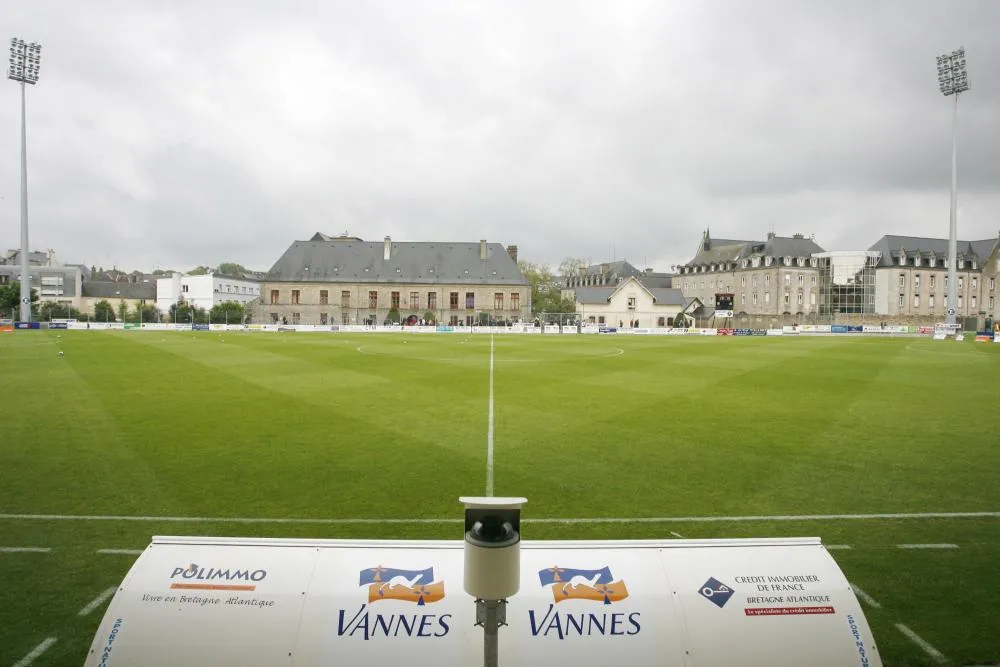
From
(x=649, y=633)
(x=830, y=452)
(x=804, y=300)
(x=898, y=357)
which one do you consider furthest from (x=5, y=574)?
(x=804, y=300)

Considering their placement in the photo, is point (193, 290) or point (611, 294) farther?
point (193, 290)

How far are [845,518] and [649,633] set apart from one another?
22.3 ft

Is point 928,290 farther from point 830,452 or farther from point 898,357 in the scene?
point 830,452

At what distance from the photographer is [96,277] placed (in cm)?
14875

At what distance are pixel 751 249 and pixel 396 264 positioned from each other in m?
69.6

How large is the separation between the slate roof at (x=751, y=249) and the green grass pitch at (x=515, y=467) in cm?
9735

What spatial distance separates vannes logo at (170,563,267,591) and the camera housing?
77.8 inches

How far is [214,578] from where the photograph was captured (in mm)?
4934

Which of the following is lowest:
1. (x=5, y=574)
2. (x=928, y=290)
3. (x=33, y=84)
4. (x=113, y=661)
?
(x=5, y=574)

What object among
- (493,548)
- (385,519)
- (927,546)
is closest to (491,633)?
(493,548)

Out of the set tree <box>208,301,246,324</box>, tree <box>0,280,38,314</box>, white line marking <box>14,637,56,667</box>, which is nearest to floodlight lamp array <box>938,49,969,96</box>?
white line marking <box>14,637,56,667</box>

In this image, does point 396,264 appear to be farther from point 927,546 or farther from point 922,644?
point 922,644

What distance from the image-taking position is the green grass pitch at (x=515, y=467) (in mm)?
7609

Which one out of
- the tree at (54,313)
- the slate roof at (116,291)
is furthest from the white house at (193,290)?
the tree at (54,313)
